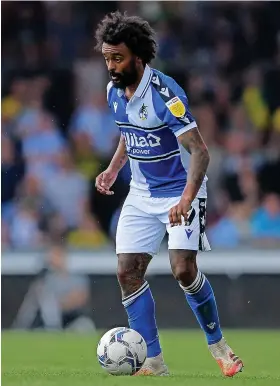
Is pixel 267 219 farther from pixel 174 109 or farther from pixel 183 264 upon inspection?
pixel 174 109

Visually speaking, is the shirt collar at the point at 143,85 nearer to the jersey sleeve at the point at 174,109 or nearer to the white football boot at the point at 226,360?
the jersey sleeve at the point at 174,109

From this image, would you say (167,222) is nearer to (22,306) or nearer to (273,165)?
(22,306)

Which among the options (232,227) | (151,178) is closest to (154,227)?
(151,178)

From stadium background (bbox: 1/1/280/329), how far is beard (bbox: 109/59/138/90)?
5.45 m

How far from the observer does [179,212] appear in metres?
6.71

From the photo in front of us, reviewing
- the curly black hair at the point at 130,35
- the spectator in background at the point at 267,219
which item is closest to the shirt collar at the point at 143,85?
the curly black hair at the point at 130,35

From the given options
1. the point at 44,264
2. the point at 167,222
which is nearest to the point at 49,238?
the point at 44,264

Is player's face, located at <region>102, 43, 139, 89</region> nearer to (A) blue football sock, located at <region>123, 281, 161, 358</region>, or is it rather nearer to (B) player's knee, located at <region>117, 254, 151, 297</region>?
(B) player's knee, located at <region>117, 254, 151, 297</region>

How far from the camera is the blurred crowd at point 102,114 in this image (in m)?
13.5

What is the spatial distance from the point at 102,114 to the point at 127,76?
717 centimetres

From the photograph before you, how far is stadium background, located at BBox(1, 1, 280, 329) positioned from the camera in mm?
12867

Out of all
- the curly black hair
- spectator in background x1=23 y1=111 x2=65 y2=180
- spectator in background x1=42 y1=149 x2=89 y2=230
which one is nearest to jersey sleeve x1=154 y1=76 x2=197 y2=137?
the curly black hair

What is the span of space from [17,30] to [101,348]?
8808 mm

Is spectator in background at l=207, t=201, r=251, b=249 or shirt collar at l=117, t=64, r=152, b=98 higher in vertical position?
shirt collar at l=117, t=64, r=152, b=98
